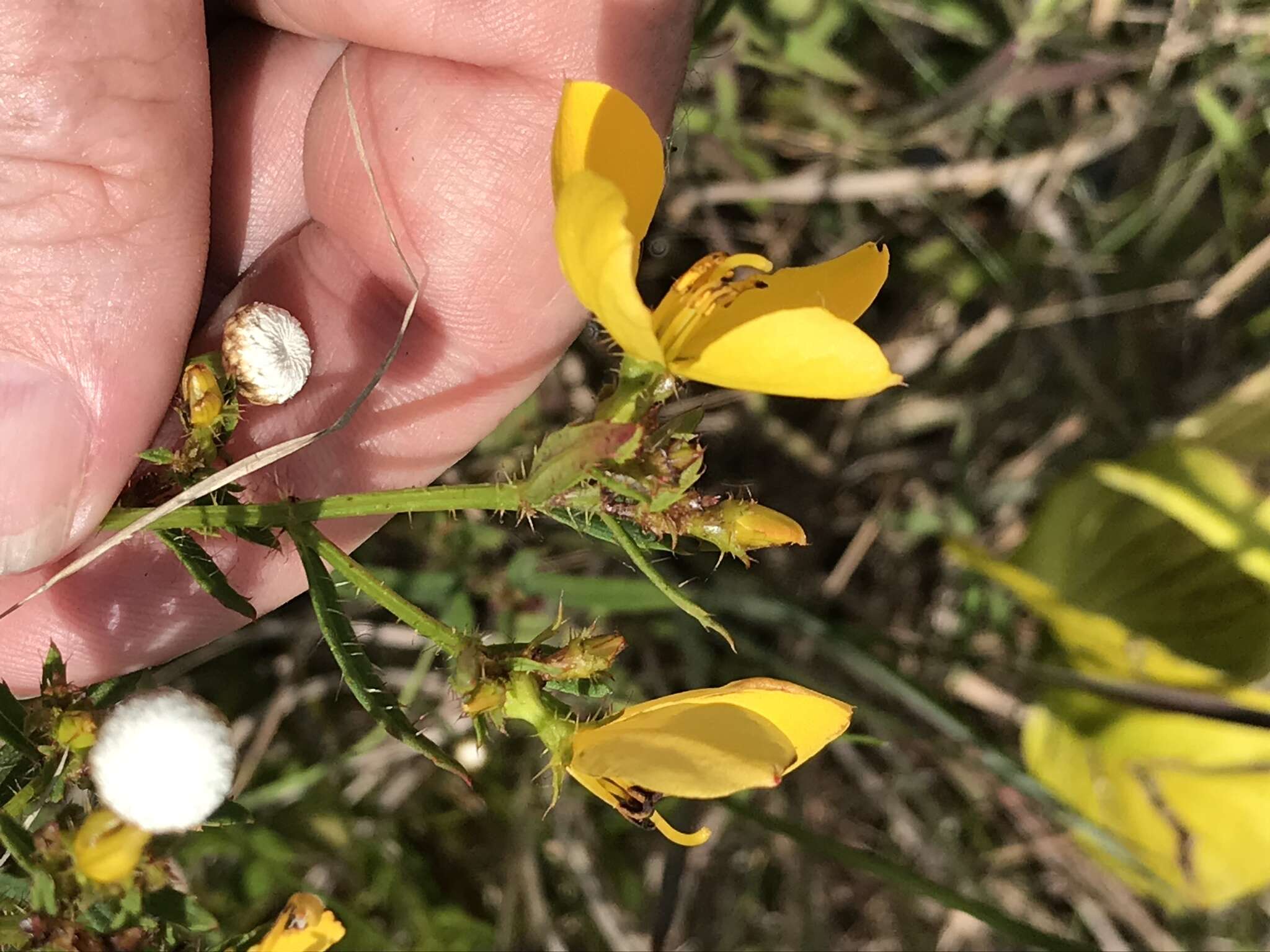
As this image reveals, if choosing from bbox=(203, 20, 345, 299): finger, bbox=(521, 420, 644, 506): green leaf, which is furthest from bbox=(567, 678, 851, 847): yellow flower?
bbox=(203, 20, 345, 299): finger

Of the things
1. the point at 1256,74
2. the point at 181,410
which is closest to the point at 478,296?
the point at 181,410

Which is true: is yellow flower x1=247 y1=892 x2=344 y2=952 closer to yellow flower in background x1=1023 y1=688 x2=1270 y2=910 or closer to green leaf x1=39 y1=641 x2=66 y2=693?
green leaf x1=39 y1=641 x2=66 y2=693

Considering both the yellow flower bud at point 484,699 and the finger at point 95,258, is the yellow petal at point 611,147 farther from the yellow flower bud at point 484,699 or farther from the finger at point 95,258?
the finger at point 95,258

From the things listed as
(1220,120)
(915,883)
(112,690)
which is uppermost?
(1220,120)

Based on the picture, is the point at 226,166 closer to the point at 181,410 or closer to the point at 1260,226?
the point at 181,410

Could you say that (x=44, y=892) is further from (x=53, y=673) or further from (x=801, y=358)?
(x=801, y=358)

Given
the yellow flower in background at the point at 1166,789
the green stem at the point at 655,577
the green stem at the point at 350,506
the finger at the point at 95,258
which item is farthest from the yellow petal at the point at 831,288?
the yellow flower in background at the point at 1166,789

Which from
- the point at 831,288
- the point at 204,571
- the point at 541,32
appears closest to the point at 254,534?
the point at 204,571
